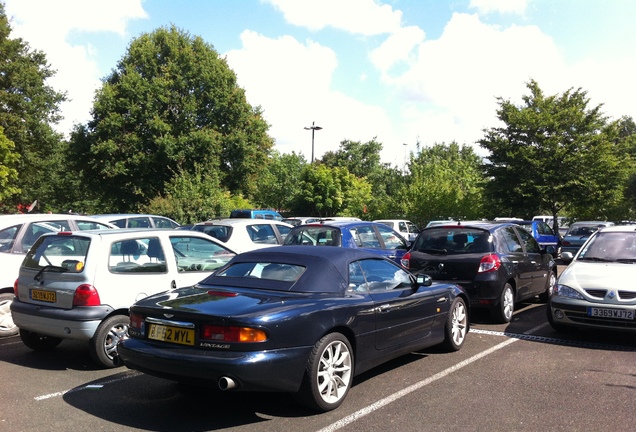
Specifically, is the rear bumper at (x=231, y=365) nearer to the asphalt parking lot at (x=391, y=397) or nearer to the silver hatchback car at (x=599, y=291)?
the asphalt parking lot at (x=391, y=397)

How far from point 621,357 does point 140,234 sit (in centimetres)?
605

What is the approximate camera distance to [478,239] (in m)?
9.07

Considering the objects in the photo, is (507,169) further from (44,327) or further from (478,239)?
(44,327)

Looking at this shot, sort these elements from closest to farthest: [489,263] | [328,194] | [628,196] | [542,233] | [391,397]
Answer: [391,397] → [489,263] → [542,233] → [328,194] → [628,196]

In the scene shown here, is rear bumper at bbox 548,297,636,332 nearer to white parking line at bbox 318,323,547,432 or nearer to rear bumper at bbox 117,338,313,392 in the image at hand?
white parking line at bbox 318,323,547,432

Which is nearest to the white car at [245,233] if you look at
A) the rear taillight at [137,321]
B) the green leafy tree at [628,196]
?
the rear taillight at [137,321]

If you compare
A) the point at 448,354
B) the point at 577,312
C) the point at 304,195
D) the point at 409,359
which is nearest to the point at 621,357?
the point at 577,312

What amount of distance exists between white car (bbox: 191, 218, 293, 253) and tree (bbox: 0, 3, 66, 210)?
2643cm

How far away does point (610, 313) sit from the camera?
7.24 meters

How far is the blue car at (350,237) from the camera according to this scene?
1016cm

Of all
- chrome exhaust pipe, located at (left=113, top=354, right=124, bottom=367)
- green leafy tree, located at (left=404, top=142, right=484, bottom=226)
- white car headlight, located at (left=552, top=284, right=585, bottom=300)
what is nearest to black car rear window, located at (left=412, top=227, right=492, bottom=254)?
white car headlight, located at (left=552, top=284, right=585, bottom=300)

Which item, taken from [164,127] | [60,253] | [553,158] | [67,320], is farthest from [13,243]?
[164,127]

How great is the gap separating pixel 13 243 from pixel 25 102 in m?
31.4

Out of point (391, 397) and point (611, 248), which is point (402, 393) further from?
point (611, 248)
